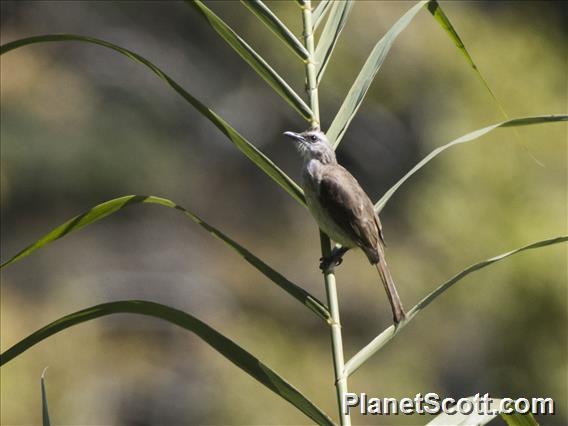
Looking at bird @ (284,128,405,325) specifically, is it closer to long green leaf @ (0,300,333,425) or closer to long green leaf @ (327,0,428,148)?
long green leaf @ (327,0,428,148)

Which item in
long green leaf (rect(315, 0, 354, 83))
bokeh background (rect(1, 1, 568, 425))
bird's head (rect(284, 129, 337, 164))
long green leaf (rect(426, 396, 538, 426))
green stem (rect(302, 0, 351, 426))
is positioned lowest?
long green leaf (rect(426, 396, 538, 426))

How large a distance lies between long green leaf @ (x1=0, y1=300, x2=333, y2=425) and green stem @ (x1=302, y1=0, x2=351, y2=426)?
0.21ft

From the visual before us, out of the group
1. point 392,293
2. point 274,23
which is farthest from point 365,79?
point 392,293

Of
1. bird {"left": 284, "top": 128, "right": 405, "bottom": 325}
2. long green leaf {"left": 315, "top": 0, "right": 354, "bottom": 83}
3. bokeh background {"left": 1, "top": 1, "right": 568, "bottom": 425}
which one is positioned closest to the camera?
long green leaf {"left": 315, "top": 0, "right": 354, "bottom": 83}

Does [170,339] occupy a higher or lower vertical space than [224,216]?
lower

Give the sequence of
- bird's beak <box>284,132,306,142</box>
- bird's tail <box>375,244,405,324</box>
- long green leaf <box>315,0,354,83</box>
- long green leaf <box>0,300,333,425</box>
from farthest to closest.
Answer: bird's beak <box>284,132,306,142</box>
bird's tail <box>375,244,405,324</box>
long green leaf <box>315,0,354,83</box>
long green leaf <box>0,300,333,425</box>

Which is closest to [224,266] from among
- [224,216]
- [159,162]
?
[224,216]

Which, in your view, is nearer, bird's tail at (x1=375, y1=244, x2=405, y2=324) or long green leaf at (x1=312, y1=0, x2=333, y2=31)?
long green leaf at (x1=312, y1=0, x2=333, y2=31)

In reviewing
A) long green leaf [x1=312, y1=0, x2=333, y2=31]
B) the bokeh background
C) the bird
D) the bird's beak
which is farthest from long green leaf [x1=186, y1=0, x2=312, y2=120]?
the bokeh background

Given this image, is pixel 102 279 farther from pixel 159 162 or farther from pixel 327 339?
pixel 327 339

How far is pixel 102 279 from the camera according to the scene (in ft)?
31.6

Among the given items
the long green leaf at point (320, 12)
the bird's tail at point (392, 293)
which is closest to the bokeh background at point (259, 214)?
the bird's tail at point (392, 293)

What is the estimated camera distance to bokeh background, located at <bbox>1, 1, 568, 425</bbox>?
8156mm

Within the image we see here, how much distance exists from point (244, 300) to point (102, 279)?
1.43m
